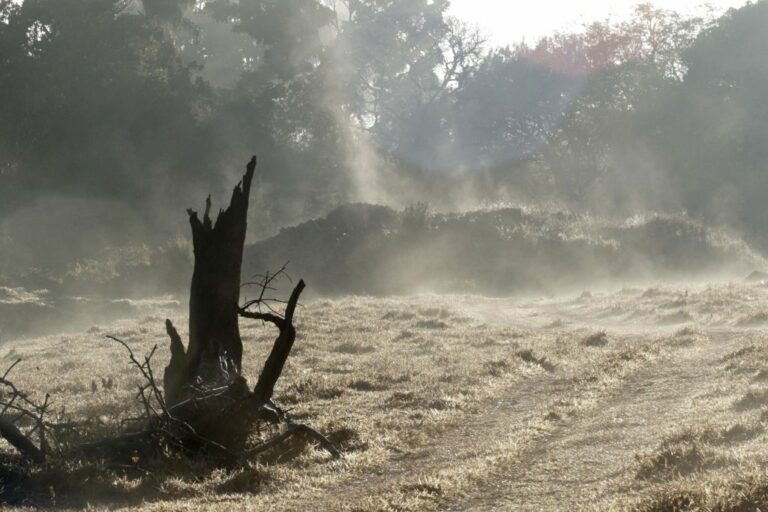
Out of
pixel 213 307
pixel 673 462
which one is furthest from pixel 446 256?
pixel 673 462

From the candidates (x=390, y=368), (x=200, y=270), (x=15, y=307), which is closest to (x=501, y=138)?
(x=15, y=307)

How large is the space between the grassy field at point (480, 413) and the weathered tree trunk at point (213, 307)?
130cm

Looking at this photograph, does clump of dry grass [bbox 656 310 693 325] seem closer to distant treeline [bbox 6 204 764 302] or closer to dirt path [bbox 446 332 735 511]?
dirt path [bbox 446 332 735 511]

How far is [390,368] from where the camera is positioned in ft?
59.3

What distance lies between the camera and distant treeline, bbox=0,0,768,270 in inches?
1959

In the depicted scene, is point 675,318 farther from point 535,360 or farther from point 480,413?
point 480,413

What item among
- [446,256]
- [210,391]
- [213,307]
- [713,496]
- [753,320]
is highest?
[446,256]

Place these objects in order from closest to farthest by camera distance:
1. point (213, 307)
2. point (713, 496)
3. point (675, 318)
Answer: point (713, 496) → point (213, 307) → point (675, 318)

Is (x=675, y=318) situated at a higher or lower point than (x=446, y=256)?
lower

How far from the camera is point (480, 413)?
14.1 metres

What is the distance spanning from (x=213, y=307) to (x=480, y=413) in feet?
14.7

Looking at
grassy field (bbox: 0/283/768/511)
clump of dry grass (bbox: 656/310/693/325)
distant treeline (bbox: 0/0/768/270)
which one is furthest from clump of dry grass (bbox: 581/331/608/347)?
distant treeline (bbox: 0/0/768/270)

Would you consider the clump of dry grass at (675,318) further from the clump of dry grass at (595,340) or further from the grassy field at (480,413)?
the clump of dry grass at (595,340)

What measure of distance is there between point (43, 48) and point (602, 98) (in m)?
41.0
